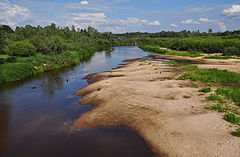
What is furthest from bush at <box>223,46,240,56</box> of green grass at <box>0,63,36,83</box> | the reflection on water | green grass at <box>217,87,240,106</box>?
the reflection on water

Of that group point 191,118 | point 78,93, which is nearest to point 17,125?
point 78,93

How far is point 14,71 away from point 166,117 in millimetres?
31867

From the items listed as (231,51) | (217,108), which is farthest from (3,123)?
(231,51)

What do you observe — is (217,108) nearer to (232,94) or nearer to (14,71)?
(232,94)

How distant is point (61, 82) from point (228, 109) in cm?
2815

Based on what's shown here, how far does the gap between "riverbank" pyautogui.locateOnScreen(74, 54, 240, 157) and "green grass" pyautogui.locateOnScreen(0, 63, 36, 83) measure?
55.3 ft

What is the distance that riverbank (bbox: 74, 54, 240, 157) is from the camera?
11475 mm

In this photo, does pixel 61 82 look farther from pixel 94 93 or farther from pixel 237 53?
pixel 237 53

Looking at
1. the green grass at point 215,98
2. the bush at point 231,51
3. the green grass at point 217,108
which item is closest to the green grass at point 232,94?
the green grass at point 215,98

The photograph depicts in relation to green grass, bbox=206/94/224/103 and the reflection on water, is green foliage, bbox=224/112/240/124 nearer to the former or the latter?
green grass, bbox=206/94/224/103

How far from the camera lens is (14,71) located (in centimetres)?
3353

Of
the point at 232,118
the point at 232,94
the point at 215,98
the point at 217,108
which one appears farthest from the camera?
the point at 232,94

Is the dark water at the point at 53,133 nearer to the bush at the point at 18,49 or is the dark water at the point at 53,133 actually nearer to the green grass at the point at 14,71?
the green grass at the point at 14,71

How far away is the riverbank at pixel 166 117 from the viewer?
37.6ft
